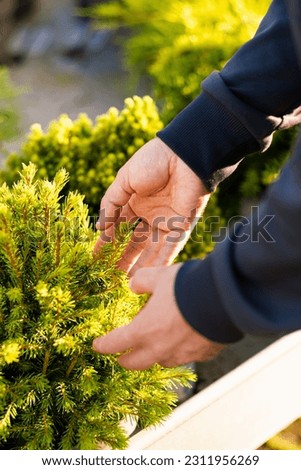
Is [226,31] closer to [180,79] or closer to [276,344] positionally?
[180,79]

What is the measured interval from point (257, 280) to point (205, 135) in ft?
1.91

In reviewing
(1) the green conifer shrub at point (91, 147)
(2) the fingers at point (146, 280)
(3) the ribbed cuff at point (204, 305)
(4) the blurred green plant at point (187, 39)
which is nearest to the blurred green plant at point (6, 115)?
(1) the green conifer shrub at point (91, 147)

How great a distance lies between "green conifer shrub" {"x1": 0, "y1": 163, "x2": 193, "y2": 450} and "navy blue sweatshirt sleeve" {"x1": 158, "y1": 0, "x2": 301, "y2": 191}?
1.02ft

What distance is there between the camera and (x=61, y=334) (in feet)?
5.18

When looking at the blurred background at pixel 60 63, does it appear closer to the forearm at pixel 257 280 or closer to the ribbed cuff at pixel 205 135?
the ribbed cuff at pixel 205 135

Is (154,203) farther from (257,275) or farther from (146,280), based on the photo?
(257,275)

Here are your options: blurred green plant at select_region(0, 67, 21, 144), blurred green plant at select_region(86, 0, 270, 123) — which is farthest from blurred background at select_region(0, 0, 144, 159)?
blurred green plant at select_region(0, 67, 21, 144)

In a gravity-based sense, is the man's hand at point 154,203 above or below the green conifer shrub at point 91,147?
below

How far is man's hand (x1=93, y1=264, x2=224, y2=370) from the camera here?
1.34 meters

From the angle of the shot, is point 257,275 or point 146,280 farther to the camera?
point 146,280

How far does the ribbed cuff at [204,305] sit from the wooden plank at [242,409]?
59 centimetres

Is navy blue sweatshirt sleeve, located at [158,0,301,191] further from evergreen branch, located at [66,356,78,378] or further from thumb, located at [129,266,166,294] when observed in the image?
evergreen branch, located at [66,356,78,378]

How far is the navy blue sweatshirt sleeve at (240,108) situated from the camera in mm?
1691

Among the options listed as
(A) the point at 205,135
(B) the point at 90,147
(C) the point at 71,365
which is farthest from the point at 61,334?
(B) the point at 90,147
